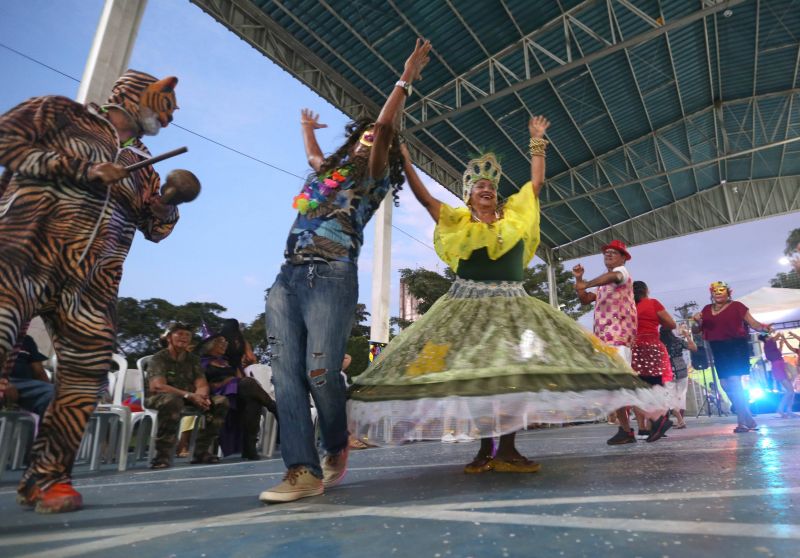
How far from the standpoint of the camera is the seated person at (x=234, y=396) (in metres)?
4.95

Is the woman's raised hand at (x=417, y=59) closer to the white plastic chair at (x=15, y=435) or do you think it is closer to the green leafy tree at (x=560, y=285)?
the white plastic chair at (x=15, y=435)

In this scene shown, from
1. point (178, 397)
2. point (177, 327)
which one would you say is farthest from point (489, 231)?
point (177, 327)

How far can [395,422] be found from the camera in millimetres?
2111

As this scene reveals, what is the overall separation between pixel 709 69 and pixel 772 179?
7320 mm

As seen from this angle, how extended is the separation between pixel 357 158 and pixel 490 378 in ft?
3.54

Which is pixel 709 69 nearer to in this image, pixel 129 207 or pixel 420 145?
pixel 420 145

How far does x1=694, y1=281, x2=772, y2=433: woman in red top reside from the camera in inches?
204

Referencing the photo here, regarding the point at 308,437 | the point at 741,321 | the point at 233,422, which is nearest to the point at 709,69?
the point at 741,321

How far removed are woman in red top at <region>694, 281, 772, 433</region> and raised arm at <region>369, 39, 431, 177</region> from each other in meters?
4.59

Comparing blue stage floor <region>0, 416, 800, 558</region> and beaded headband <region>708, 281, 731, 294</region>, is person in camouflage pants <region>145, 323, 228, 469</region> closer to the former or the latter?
blue stage floor <region>0, 416, 800, 558</region>

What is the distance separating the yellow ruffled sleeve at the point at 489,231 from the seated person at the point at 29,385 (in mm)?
2851

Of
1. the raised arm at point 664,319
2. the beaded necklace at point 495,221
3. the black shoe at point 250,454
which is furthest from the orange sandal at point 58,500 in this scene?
the raised arm at point 664,319

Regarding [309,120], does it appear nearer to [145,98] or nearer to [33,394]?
[145,98]

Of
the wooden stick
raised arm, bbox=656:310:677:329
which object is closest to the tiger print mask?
the wooden stick
